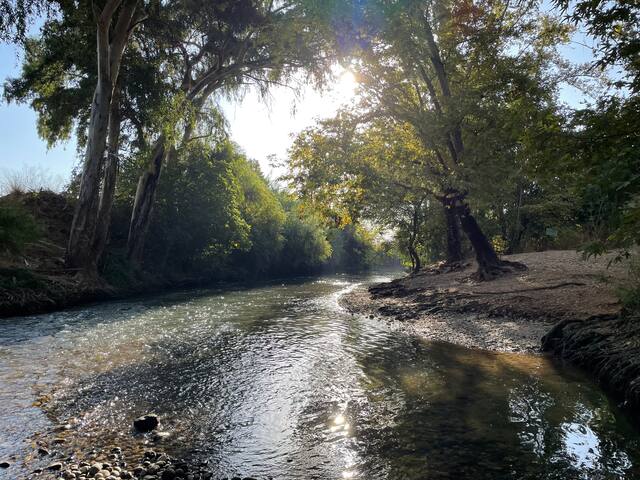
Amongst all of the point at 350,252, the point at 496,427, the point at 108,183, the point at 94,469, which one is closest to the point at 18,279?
the point at 108,183

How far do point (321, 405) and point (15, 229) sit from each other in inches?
622

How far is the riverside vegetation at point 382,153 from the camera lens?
342 inches

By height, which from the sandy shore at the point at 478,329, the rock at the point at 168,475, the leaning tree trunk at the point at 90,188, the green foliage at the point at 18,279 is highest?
the leaning tree trunk at the point at 90,188

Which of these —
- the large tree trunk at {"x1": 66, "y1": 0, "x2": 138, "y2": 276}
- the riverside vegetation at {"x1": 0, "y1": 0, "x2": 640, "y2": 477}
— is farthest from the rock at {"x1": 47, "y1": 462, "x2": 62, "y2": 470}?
the large tree trunk at {"x1": 66, "y1": 0, "x2": 138, "y2": 276}

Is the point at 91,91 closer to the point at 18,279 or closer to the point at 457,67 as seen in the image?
the point at 18,279

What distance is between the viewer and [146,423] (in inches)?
241

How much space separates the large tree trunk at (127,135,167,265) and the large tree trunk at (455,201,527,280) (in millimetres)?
18941

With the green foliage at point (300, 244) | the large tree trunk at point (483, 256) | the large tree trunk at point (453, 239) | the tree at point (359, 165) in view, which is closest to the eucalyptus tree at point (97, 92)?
the tree at point (359, 165)

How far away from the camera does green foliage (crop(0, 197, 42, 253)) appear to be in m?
16.4

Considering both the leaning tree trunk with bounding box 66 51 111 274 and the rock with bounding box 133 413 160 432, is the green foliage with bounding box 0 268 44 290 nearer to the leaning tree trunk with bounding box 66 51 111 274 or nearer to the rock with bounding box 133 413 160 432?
the leaning tree trunk with bounding box 66 51 111 274

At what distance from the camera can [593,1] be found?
653 cm

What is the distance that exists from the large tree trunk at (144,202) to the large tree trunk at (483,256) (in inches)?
746

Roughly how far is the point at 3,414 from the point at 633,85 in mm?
10981

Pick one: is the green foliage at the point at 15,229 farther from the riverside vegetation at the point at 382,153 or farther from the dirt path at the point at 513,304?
the dirt path at the point at 513,304
